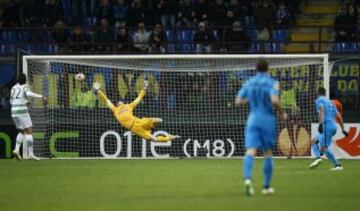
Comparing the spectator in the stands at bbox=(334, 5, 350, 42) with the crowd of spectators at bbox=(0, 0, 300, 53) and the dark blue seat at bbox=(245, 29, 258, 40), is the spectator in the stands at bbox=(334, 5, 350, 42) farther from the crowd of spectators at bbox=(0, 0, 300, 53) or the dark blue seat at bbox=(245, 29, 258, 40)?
the dark blue seat at bbox=(245, 29, 258, 40)

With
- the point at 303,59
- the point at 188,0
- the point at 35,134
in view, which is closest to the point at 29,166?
the point at 35,134

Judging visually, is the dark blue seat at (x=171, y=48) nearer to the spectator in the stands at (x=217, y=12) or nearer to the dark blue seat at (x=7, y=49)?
the spectator in the stands at (x=217, y=12)

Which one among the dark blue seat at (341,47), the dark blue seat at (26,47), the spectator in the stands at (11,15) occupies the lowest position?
the dark blue seat at (341,47)

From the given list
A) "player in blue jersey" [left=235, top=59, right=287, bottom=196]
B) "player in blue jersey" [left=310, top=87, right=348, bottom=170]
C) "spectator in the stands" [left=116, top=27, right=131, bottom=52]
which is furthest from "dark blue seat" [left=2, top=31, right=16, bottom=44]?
"player in blue jersey" [left=235, top=59, right=287, bottom=196]

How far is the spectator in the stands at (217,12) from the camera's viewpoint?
2806 cm

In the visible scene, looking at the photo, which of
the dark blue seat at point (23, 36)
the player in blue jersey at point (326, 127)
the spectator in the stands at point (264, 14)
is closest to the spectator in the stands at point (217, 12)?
the spectator in the stands at point (264, 14)

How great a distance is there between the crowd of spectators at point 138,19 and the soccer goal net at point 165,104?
4.98 feet

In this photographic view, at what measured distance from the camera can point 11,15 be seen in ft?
95.7

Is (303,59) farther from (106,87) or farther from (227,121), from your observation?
(106,87)

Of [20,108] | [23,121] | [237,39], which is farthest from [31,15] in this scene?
[23,121]

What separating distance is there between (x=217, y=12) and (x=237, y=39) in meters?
1.69

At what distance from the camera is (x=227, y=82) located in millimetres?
24625

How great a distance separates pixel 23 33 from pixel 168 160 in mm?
7874

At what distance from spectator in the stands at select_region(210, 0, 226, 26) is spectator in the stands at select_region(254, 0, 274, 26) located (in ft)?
3.34
